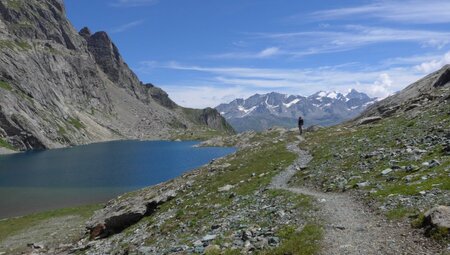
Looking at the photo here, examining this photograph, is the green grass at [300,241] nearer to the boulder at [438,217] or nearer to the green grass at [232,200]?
the green grass at [232,200]

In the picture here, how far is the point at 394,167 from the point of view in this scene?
31.5 metres

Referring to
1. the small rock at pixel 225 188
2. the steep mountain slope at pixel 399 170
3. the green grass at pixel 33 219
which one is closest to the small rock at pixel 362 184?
the steep mountain slope at pixel 399 170

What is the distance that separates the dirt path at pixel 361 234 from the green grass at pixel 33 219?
45.2 metres

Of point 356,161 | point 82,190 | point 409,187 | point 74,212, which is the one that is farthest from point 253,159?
point 82,190

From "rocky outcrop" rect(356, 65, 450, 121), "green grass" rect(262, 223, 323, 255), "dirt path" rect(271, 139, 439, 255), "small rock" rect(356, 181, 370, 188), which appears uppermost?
"rocky outcrop" rect(356, 65, 450, 121)

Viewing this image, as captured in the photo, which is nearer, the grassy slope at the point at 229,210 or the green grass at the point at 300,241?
the green grass at the point at 300,241

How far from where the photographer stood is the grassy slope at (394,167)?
23.2 meters

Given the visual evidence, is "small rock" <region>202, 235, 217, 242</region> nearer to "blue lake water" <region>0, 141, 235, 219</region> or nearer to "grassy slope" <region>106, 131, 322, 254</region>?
"grassy slope" <region>106, 131, 322, 254</region>

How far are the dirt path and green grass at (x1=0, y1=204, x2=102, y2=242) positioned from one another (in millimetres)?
45233

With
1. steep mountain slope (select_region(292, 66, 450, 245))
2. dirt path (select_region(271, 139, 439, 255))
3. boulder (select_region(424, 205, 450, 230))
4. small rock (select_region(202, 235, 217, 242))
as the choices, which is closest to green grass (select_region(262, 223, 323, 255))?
dirt path (select_region(271, 139, 439, 255))

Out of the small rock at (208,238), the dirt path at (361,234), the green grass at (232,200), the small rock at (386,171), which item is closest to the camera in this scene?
the dirt path at (361,234)

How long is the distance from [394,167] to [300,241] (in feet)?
48.6

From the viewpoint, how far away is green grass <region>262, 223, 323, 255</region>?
19469mm

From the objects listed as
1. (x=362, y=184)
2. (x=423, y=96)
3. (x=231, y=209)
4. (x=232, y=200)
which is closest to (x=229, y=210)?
(x=231, y=209)
